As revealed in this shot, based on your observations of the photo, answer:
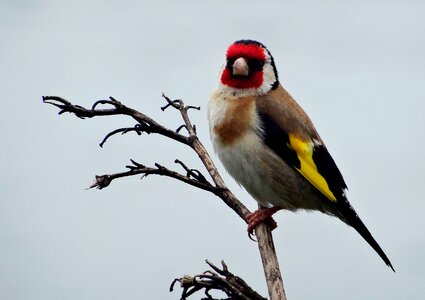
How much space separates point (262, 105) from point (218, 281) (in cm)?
292

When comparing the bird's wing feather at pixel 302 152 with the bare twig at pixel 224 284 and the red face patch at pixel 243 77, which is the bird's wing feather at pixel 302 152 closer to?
the red face patch at pixel 243 77

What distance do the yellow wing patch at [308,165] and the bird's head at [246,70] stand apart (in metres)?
0.59

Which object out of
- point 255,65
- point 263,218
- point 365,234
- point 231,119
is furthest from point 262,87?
point 365,234

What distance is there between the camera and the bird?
17.9ft

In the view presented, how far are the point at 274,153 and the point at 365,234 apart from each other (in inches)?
37.0

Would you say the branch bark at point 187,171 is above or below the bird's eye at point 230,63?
below

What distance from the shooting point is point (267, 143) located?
550 cm

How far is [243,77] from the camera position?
5.80 meters

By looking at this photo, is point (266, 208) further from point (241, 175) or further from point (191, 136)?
point (191, 136)

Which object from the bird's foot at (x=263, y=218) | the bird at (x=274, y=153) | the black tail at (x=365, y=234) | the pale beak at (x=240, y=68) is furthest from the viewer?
the pale beak at (x=240, y=68)

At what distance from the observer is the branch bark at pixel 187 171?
3719 millimetres

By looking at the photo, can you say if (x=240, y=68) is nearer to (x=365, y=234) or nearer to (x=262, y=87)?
(x=262, y=87)

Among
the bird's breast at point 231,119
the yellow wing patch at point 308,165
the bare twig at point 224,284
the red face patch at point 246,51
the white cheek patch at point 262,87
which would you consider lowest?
the bare twig at point 224,284

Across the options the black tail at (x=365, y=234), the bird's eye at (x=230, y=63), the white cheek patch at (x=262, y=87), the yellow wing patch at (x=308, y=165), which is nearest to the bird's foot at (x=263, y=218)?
the yellow wing patch at (x=308, y=165)
